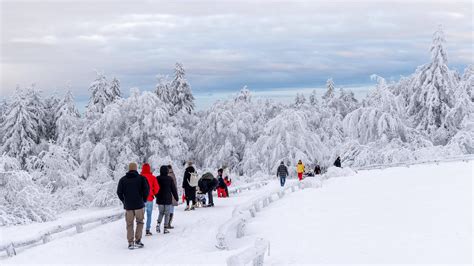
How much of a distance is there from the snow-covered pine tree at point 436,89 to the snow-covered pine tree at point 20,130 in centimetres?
3823

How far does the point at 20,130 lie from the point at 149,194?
40.2 m

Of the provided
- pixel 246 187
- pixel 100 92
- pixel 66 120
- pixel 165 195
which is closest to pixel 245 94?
pixel 100 92

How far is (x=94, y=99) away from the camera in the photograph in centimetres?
5266

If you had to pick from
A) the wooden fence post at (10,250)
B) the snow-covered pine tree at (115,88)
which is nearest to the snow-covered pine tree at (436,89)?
the snow-covered pine tree at (115,88)

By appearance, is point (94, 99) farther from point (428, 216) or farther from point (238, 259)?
point (238, 259)

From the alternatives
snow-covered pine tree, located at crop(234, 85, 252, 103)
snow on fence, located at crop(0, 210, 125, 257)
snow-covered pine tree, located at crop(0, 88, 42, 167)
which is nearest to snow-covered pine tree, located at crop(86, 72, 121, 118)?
snow-covered pine tree, located at crop(0, 88, 42, 167)

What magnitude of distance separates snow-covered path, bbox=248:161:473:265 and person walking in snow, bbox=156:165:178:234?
2546 mm

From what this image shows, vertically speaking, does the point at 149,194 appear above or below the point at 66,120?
below

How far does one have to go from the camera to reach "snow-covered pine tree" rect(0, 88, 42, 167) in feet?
155

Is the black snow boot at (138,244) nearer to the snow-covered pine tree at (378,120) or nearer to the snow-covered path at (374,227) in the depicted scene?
the snow-covered path at (374,227)

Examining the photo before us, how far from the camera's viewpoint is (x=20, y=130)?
158 ft

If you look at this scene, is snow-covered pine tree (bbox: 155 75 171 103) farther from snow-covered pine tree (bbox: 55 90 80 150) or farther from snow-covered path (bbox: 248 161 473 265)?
snow-covered path (bbox: 248 161 473 265)

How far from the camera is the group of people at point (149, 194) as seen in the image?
471 inches

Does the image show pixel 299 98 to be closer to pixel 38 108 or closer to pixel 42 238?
pixel 38 108
